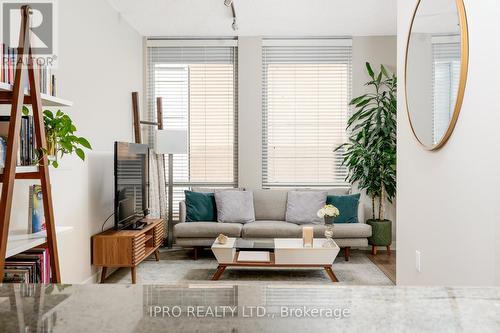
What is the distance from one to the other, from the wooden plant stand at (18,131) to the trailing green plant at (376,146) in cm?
361

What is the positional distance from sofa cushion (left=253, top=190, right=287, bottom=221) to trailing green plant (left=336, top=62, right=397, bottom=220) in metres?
0.92

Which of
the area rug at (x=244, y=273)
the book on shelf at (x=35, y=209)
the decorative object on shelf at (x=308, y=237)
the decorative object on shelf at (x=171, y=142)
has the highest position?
the decorative object on shelf at (x=171, y=142)

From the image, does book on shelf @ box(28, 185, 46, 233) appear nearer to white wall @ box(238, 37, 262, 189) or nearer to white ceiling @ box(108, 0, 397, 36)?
white ceiling @ box(108, 0, 397, 36)

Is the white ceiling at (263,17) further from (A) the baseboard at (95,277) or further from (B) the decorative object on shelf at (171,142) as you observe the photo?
(A) the baseboard at (95,277)

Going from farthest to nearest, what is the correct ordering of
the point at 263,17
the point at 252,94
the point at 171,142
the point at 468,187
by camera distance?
the point at 252,94, the point at 171,142, the point at 263,17, the point at 468,187

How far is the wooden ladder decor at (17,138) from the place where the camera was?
1.88 metres

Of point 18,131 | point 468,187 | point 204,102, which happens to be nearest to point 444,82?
point 468,187

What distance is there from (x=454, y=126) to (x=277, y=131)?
148 inches

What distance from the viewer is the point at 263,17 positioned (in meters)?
4.79

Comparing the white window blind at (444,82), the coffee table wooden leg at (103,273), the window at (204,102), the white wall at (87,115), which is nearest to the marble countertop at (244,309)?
the white window blind at (444,82)

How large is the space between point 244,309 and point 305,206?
4.51 metres

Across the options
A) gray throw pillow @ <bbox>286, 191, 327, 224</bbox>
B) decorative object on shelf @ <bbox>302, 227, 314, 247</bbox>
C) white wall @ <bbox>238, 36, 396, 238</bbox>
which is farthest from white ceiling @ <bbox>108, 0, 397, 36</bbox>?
decorative object on shelf @ <bbox>302, 227, 314, 247</bbox>

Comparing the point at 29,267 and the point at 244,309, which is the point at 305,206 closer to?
the point at 29,267

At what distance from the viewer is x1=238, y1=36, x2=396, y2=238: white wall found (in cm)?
546
